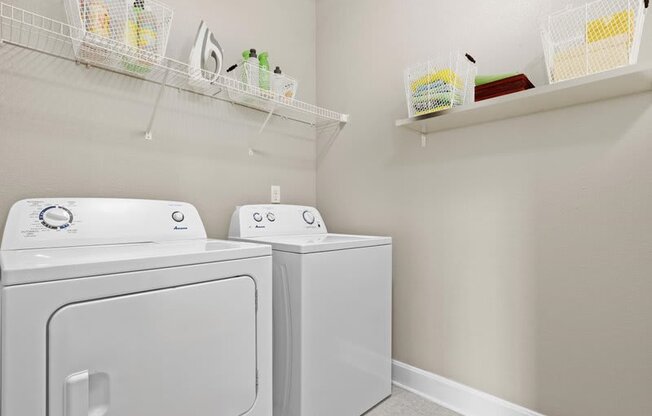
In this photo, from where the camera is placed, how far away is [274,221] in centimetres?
Answer: 191

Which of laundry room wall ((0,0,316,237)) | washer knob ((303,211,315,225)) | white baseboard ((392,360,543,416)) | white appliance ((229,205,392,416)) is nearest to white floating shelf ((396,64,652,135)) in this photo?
white appliance ((229,205,392,416))

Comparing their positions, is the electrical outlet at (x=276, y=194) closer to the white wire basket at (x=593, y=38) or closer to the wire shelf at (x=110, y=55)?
the wire shelf at (x=110, y=55)

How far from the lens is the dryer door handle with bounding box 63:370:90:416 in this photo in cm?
83

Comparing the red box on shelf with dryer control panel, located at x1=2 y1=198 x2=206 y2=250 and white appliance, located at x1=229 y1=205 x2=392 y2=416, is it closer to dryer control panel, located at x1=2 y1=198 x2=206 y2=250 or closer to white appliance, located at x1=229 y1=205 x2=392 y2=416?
white appliance, located at x1=229 y1=205 x2=392 y2=416

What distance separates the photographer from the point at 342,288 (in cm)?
152

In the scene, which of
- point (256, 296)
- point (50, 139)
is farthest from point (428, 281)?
point (50, 139)

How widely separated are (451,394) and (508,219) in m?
0.91

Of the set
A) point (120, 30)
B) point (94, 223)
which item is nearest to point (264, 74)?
point (120, 30)

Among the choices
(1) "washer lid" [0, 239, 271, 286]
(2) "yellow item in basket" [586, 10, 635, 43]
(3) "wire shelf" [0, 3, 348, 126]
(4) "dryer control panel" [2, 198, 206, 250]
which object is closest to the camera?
(1) "washer lid" [0, 239, 271, 286]

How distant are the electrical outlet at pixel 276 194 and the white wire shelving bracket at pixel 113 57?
373 mm

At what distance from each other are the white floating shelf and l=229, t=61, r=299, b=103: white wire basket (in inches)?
27.5

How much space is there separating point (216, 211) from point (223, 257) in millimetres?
803

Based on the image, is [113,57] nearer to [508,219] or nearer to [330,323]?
[330,323]

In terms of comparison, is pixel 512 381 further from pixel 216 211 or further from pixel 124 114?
pixel 124 114
